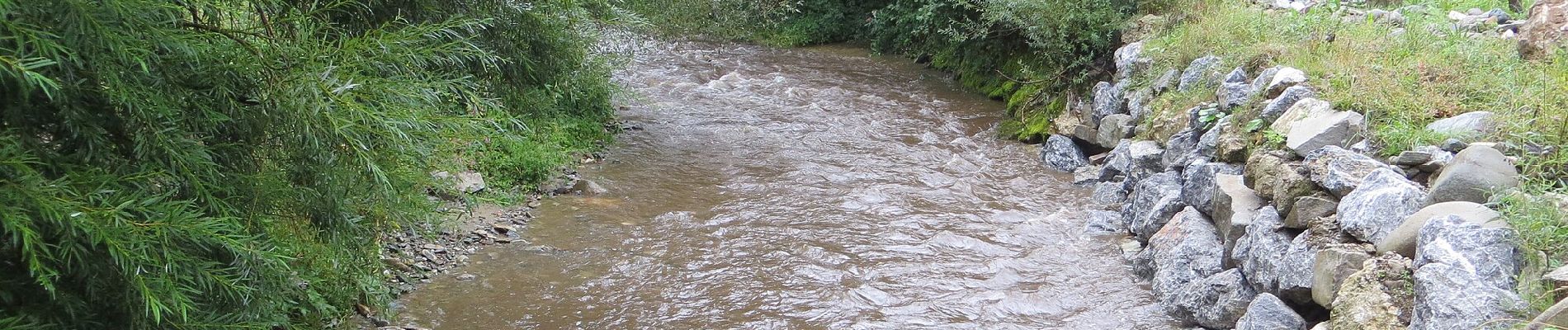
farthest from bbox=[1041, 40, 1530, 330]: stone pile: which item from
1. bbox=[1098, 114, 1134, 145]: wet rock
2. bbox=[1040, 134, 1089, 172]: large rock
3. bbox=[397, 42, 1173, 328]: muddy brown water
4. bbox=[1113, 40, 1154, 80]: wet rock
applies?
bbox=[1113, 40, 1154, 80]: wet rock

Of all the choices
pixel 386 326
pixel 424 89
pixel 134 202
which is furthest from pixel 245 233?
pixel 386 326

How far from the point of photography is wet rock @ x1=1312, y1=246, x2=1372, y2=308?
16.2 feet

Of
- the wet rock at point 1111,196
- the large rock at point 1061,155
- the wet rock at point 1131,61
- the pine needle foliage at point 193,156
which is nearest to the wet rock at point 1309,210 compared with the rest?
the wet rock at point 1111,196

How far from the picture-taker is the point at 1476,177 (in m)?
4.84

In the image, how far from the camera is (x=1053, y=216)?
8195mm

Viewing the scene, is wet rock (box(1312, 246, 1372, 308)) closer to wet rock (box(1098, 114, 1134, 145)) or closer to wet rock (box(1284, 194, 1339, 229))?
wet rock (box(1284, 194, 1339, 229))

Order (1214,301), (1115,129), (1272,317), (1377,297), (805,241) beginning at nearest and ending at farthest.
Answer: (1377,297) < (1272,317) < (1214,301) < (805,241) < (1115,129)

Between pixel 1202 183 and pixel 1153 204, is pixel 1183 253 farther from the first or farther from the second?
pixel 1153 204

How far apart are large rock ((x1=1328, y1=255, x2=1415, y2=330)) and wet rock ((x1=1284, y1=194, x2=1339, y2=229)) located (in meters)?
0.80

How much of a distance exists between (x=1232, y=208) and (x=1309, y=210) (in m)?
0.77

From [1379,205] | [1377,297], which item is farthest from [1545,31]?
[1377,297]

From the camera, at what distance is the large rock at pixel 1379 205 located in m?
5.01

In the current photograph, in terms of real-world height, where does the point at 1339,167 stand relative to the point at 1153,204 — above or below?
above

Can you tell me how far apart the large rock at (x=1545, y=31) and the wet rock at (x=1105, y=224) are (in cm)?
277
